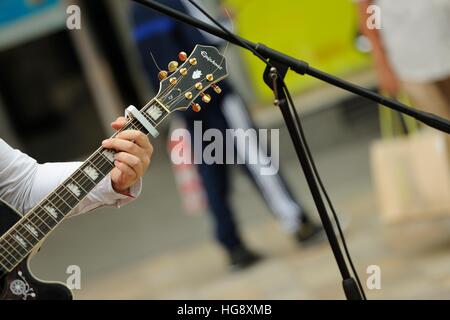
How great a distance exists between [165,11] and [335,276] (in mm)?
2121

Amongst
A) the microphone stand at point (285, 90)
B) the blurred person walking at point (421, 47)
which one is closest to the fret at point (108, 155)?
the microphone stand at point (285, 90)

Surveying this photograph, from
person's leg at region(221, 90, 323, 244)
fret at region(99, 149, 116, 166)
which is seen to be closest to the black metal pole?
fret at region(99, 149, 116, 166)

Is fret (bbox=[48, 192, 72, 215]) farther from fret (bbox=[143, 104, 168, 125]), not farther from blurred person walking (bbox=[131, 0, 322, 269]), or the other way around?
blurred person walking (bbox=[131, 0, 322, 269])

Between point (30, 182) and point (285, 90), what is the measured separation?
651 mm

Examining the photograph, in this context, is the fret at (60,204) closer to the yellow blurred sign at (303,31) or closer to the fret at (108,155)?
the fret at (108,155)

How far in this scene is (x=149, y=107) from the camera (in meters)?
2.03

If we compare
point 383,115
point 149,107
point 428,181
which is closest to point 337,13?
point 383,115

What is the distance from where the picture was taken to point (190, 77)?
2.06 metres

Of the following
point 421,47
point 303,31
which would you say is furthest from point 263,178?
point 303,31

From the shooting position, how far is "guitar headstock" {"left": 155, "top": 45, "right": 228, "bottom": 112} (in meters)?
2.04

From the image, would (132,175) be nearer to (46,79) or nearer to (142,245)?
(142,245)

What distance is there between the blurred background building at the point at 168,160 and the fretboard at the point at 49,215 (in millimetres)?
1148
